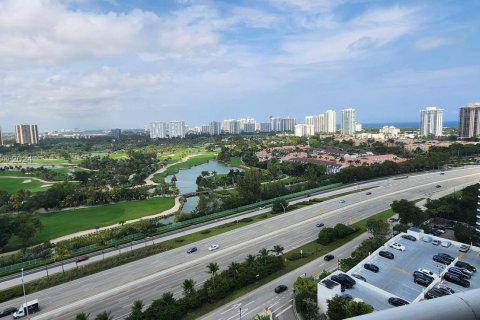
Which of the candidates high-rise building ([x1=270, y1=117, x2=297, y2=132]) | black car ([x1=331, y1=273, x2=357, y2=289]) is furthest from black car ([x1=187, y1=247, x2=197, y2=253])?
high-rise building ([x1=270, y1=117, x2=297, y2=132])

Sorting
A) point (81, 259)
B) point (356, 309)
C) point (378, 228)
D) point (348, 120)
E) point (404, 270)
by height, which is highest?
point (348, 120)

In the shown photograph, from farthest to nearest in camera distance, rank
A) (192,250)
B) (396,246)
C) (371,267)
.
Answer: (192,250)
(396,246)
(371,267)

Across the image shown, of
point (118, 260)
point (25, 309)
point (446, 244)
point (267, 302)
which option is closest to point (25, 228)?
point (118, 260)

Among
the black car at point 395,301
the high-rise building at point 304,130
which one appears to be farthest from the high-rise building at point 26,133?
the black car at point 395,301

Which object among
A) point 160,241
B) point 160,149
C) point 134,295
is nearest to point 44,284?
point 134,295

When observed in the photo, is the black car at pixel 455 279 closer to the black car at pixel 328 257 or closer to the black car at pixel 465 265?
the black car at pixel 465 265

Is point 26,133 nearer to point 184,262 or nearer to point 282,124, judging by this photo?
point 282,124

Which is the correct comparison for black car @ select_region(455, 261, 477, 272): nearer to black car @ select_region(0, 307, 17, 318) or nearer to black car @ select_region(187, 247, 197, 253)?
black car @ select_region(187, 247, 197, 253)

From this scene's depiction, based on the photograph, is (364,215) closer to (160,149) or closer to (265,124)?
(160,149)
